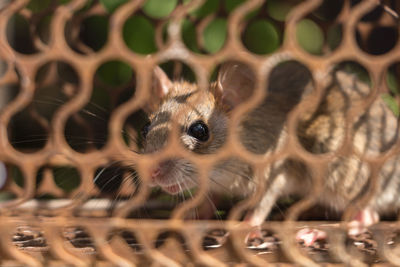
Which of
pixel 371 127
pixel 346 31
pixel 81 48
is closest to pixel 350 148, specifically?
pixel 346 31

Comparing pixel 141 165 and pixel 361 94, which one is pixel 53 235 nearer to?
pixel 141 165

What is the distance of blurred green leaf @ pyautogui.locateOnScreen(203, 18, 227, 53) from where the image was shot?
2.20m

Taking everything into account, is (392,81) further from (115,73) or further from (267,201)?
(115,73)

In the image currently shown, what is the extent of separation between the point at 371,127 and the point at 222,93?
0.52 m

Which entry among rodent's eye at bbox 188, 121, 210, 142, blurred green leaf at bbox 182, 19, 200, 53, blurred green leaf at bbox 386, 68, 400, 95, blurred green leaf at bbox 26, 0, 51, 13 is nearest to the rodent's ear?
rodent's eye at bbox 188, 121, 210, 142

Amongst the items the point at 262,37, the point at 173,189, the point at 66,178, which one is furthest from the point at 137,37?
the point at 173,189

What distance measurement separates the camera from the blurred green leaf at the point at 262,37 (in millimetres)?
2178

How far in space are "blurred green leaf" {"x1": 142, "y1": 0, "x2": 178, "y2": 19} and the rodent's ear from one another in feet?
1.79

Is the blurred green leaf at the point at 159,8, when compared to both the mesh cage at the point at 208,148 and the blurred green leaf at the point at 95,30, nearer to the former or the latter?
the mesh cage at the point at 208,148

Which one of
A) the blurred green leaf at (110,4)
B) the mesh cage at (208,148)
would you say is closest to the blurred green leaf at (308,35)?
the mesh cage at (208,148)

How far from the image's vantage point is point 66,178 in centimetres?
202

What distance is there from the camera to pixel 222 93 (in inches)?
69.5

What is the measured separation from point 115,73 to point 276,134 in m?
0.77

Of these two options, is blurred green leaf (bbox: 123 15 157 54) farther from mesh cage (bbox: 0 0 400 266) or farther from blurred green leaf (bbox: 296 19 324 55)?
blurred green leaf (bbox: 296 19 324 55)
